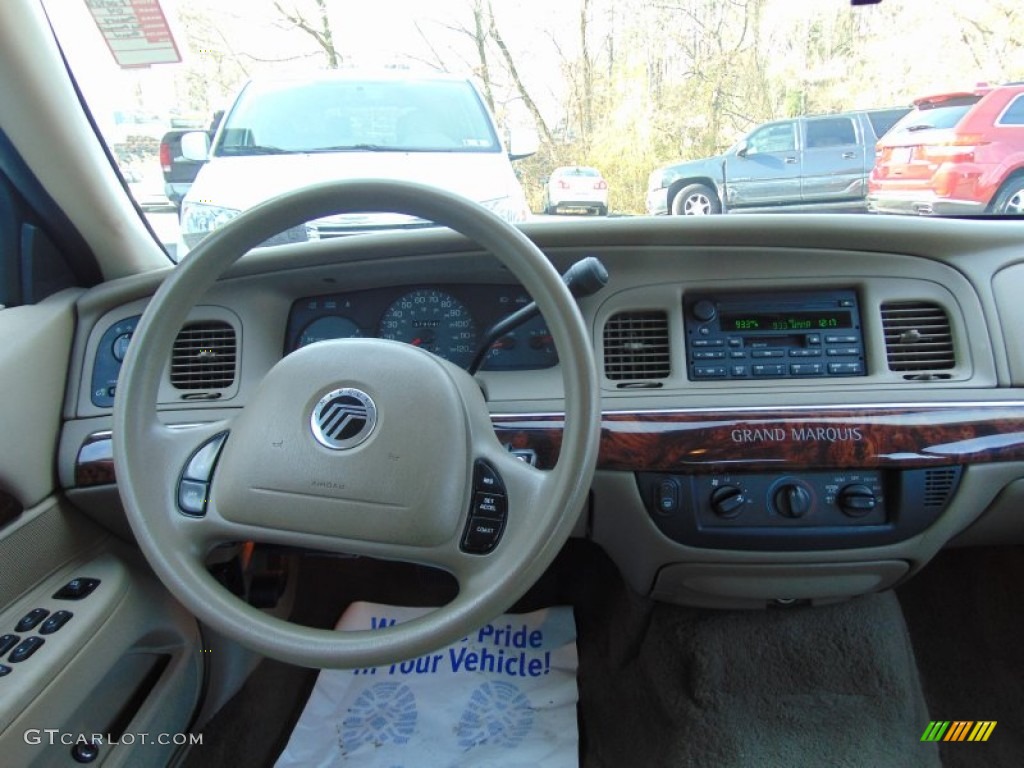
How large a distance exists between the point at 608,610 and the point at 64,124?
1937 mm

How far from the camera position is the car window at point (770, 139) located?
2135 mm

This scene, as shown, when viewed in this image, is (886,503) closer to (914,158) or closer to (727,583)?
(727,583)

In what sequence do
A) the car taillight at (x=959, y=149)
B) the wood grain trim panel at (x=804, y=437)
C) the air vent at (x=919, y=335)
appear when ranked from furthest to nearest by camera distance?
the car taillight at (x=959, y=149) < the air vent at (x=919, y=335) < the wood grain trim panel at (x=804, y=437)

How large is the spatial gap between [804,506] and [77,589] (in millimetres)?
1617

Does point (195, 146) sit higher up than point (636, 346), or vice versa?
point (195, 146)

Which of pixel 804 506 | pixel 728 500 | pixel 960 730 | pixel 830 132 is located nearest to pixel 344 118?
pixel 830 132

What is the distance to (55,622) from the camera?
1.44 meters

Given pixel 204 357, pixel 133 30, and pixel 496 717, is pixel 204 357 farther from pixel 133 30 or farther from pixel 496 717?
pixel 496 717

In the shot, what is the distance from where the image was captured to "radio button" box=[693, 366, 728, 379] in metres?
1.59

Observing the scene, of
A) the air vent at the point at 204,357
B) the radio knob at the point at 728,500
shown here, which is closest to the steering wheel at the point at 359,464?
the air vent at the point at 204,357

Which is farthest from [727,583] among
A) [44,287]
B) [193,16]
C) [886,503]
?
[193,16]

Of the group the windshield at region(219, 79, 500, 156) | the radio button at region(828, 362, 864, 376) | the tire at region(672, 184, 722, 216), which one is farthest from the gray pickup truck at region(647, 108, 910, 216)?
the windshield at region(219, 79, 500, 156)

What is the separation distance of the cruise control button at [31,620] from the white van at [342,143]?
1.04 meters

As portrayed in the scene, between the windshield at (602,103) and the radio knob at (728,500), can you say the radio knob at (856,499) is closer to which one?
the radio knob at (728,500)
